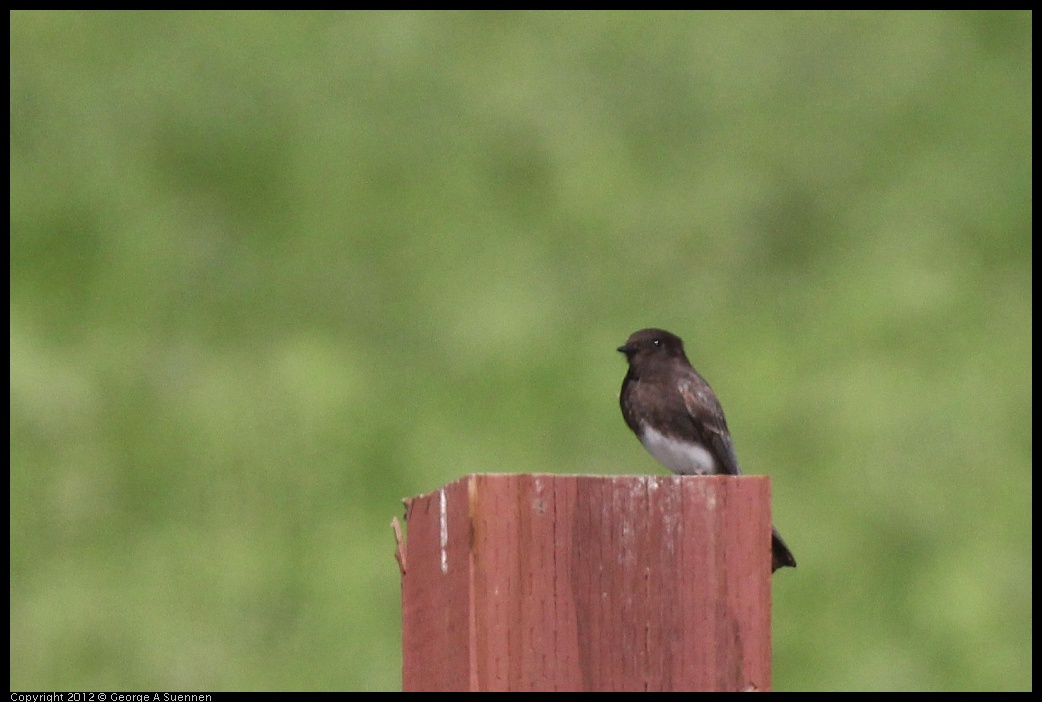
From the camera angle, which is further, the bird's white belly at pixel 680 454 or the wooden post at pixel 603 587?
the bird's white belly at pixel 680 454

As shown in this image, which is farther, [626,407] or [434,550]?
[626,407]

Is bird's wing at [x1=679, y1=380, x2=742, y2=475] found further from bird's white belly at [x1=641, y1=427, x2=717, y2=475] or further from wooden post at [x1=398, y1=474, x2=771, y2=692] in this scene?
wooden post at [x1=398, y1=474, x2=771, y2=692]

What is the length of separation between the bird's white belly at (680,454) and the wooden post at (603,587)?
3.39 metres

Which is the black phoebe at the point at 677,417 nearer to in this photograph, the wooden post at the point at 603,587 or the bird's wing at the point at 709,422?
the bird's wing at the point at 709,422

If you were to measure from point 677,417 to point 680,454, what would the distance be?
0.16 meters

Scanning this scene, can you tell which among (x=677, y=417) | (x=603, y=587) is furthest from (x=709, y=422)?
(x=603, y=587)

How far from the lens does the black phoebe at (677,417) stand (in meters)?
7.09

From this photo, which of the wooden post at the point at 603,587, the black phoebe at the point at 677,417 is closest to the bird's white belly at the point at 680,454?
the black phoebe at the point at 677,417

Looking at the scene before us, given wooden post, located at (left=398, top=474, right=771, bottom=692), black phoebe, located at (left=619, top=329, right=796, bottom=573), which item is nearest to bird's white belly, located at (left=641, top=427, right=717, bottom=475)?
black phoebe, located at (left=619, top=329, right=796, bottom=573)

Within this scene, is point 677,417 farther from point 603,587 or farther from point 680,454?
point 603,587

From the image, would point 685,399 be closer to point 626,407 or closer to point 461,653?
point 626,407

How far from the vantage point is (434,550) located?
150 inches

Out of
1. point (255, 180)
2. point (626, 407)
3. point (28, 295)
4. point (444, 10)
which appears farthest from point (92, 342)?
point (626, 407)

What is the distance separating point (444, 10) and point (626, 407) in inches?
479
